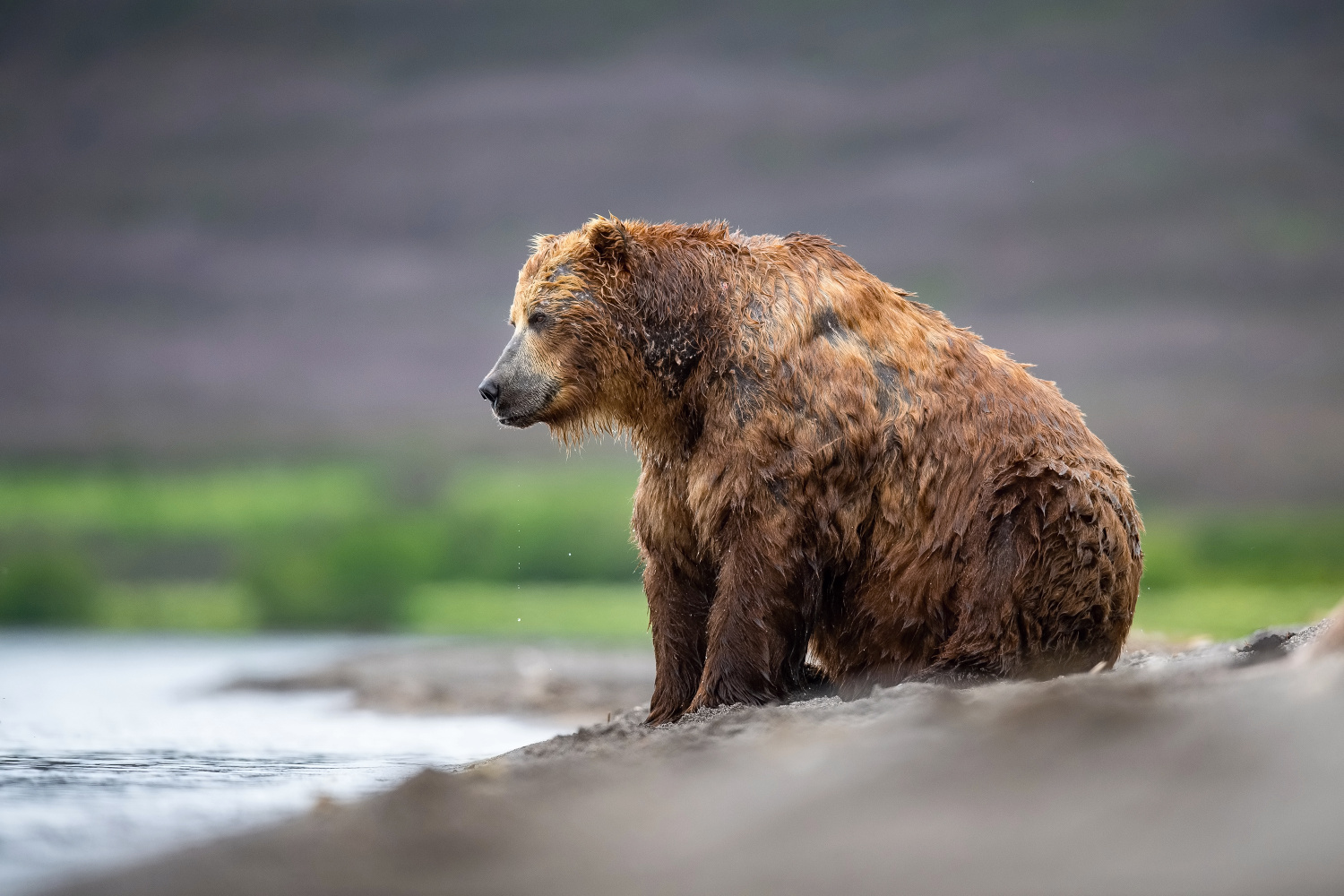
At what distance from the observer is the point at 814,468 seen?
558cm

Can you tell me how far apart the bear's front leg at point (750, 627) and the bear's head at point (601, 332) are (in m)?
1.02

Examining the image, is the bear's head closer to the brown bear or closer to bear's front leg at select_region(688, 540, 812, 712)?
the brown bear

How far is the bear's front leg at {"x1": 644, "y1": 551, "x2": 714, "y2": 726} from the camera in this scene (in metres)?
6.09

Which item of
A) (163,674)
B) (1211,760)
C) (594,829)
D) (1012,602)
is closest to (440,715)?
(163,674)

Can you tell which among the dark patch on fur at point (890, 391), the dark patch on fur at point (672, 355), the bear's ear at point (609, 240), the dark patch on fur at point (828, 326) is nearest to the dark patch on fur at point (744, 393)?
the dark patch on fur at point (672, 355)

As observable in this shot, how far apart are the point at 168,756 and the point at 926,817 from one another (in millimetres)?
5830

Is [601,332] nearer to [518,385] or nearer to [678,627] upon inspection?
[518,385]

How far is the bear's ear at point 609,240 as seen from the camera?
6.00 m

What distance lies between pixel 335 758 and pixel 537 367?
3.12 m

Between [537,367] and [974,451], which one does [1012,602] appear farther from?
[537,367]

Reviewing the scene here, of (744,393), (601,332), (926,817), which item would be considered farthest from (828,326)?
(926,817)

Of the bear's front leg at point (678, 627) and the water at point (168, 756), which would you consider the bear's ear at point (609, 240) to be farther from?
the water at point (168, 756)

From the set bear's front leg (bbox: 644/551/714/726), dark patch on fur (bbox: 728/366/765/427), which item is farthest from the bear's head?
bear's front leg (bbox: 644/551/714/726)

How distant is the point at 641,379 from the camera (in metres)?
5.95
